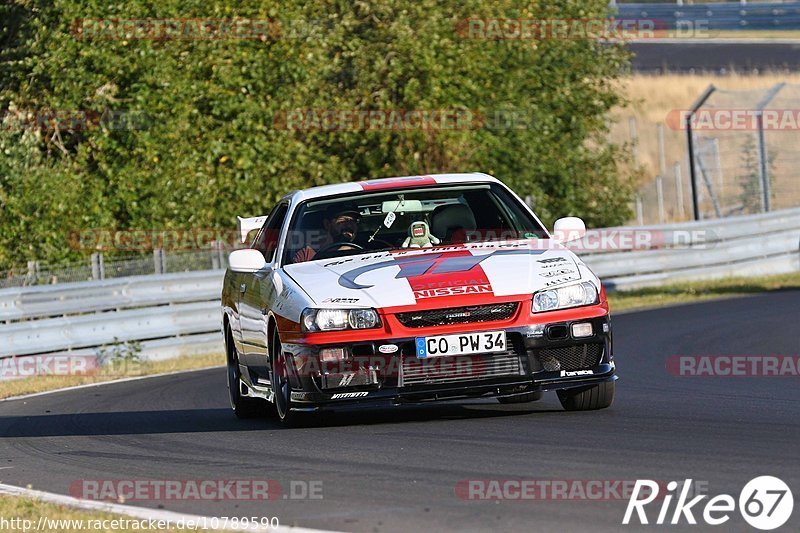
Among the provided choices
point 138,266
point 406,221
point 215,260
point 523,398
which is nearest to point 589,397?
point 523,398

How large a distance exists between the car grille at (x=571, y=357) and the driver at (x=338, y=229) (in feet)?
5.32

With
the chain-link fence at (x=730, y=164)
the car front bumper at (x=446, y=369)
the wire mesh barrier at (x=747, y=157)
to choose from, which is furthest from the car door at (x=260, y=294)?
the wire mesh barrier at (x=747, y=157)

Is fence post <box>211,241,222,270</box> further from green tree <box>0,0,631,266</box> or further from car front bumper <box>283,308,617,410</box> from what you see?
car front bumper <box>283,308,617,410</box>

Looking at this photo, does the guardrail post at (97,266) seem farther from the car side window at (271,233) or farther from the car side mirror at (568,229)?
the car side mirror at (568,229)

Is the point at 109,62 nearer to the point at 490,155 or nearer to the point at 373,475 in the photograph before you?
the point at 490,155

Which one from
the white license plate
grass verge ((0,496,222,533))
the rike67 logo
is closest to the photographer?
the rike67 logo

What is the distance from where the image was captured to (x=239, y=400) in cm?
1053

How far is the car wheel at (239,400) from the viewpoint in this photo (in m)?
10.4

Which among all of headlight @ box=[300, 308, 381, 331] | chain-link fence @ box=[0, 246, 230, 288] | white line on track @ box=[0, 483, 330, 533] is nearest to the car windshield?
headlight @ box=[300, 308, 381, 331]

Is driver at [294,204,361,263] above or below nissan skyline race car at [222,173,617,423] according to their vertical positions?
above

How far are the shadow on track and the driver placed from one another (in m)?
0.98

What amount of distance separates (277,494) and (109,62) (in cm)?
1762

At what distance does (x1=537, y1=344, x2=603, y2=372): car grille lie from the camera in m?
8.32

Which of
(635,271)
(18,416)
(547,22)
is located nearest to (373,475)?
(18,416)
